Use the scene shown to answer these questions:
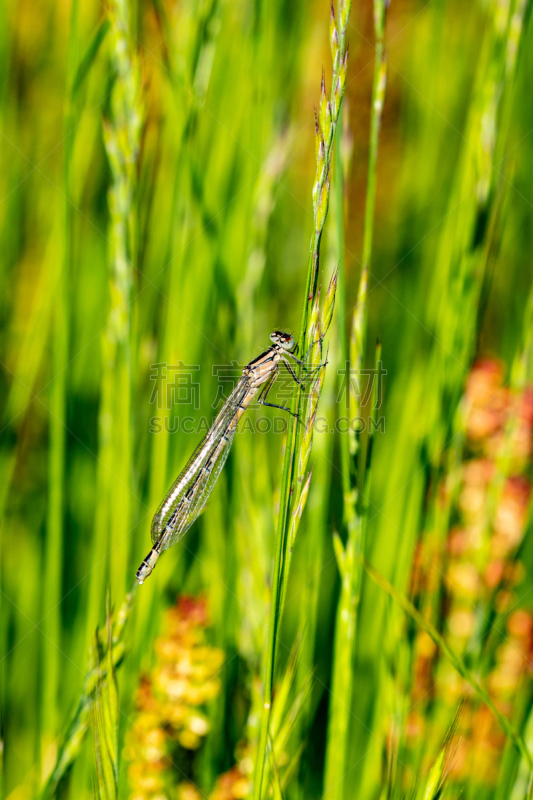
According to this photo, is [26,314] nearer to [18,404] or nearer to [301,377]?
[18,404]

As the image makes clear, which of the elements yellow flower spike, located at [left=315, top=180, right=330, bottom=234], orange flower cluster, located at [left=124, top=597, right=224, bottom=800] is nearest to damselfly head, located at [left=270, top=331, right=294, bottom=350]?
orange flower cluster, located at [left=124, top=597, right=224, bottom=800]

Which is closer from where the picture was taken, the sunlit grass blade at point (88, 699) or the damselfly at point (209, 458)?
the sunlit grass blade at point (88, 699)

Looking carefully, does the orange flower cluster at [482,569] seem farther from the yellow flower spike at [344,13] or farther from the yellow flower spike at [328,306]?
the yellow flower spike at [344,13]

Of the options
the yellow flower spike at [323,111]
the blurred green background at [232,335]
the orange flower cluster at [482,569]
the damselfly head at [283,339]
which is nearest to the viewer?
the yellow flower spike at [323,111]

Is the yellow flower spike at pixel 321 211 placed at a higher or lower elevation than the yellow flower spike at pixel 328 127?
lower

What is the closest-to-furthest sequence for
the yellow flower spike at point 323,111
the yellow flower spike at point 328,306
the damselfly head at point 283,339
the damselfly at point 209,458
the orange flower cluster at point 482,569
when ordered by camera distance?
the yellow flower spike at point 323,111
the yellow flower spike at point 328,306
the orange flower cluster at point 482,569
the damselfly at point 209,458
the damselfly head at point 283,339

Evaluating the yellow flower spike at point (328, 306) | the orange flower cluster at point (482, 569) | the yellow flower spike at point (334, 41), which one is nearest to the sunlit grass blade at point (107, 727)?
the yellow flower spike at point (328, 306)

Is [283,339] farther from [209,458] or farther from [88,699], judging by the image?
[88,699]
